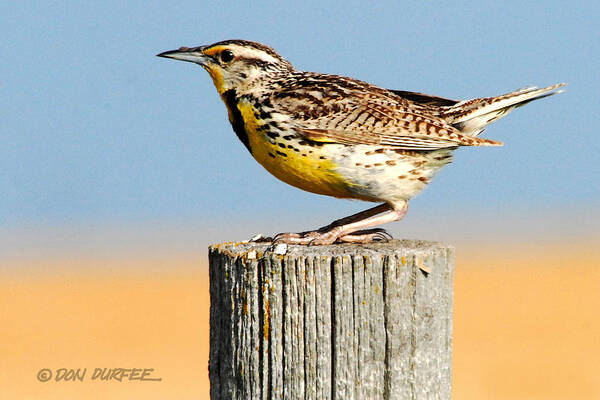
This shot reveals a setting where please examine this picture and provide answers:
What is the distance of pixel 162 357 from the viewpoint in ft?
45.3

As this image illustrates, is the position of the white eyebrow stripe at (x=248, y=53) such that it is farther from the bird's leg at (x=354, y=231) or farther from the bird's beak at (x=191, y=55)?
the bird's leg at (x=354, y=231)

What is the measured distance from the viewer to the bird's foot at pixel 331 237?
4.90 metres

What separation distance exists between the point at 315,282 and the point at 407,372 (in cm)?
56

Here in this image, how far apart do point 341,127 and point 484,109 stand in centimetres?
97

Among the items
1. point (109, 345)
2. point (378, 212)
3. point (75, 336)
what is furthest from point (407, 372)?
point (75, 336)

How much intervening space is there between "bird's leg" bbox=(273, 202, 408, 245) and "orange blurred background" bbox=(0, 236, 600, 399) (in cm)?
540

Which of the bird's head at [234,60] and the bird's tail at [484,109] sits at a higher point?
the bird's head at [234,60]

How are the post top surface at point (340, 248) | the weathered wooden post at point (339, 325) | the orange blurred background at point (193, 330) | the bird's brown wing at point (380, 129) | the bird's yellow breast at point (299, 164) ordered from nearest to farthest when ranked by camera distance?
the weathered wooden post at point (339, 325) < the post top surface at point (340, 248) < the bird's yellow breast at point (299, 164) < the bird's brown wing at point (380, 129) < the orange blurred background at point (193, 330)

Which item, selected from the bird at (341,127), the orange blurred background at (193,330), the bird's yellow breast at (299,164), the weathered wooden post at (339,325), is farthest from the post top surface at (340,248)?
the orange blurred background at (193,330)

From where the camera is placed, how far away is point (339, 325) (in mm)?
4031

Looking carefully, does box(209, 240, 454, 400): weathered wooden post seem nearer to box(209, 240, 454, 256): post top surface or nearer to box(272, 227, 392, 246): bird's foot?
box(209, 240, 454, 256): post top surface

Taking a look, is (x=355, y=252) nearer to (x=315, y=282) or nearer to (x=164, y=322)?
(x=315, y=282)

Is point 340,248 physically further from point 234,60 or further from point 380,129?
point 234,60

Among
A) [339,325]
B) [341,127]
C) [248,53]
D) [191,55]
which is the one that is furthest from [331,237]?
[191,55]
